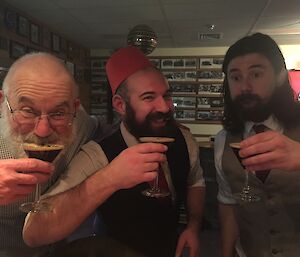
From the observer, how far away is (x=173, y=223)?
1.62 m

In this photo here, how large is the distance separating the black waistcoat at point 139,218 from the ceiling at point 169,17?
3682 millimetres

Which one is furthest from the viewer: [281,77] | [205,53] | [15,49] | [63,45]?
[205,53]

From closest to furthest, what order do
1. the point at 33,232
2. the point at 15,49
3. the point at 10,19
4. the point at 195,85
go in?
the point at 33,232
the point at 10,19
the point at 15,49
the point at 195,85

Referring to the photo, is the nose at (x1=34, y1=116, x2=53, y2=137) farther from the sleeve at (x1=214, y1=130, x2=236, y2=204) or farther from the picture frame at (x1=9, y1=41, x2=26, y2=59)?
the picture frame at (x1=9, y1=41, x2=26, y2=59)

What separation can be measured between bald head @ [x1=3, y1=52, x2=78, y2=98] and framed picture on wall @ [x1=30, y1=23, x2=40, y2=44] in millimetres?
4631

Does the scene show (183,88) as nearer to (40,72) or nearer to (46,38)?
(46,38)

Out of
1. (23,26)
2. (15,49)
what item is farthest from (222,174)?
(23,26)

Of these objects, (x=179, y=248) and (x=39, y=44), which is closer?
(x=179, y=248)

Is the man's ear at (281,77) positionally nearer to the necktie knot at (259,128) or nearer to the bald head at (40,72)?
the necktie knot at (259,128)

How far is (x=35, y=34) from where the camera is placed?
5.80m

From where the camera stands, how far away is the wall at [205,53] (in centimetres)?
791

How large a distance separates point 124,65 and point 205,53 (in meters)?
6.68

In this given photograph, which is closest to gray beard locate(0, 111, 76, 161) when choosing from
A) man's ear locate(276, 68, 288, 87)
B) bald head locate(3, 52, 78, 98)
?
bald head locate(3, 52, 78, 98)

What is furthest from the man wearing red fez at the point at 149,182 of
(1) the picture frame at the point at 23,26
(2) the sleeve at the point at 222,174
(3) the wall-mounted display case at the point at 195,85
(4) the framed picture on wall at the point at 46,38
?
(3) the wall-mounted display case at the point at 195,85
